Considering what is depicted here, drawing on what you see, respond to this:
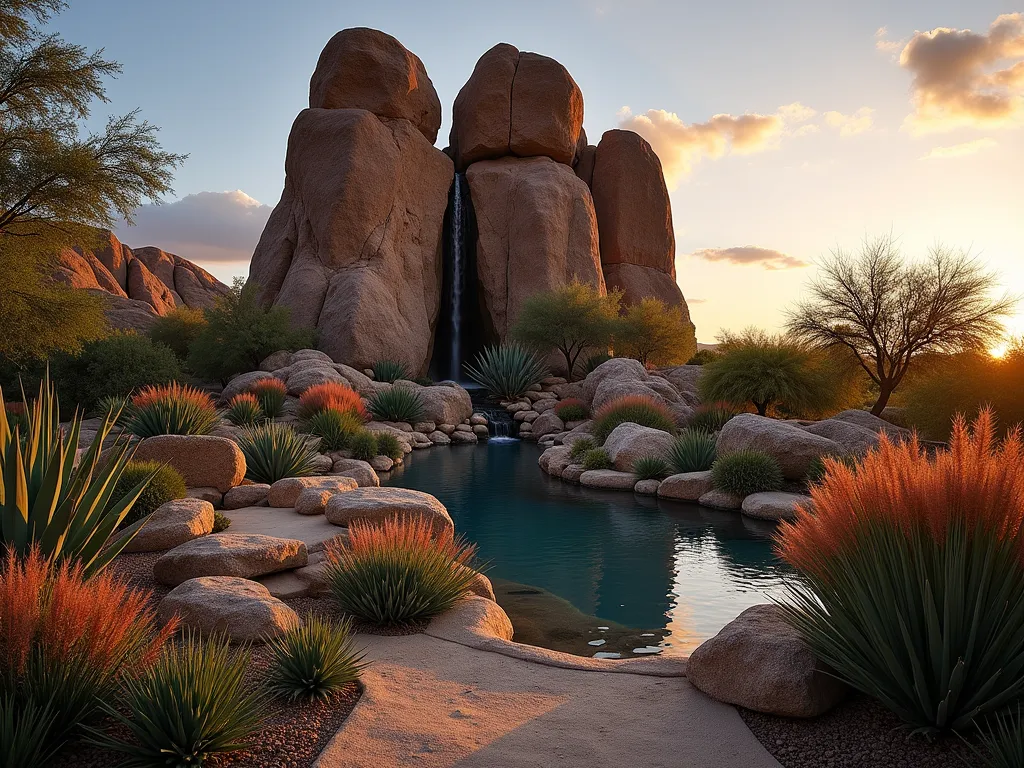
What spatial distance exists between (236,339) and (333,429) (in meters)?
11.7

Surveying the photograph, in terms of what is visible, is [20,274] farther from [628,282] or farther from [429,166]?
[628,282]

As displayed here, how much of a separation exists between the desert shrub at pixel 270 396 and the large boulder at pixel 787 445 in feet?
39.9

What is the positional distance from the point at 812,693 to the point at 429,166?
36868 mm

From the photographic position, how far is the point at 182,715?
11.0ft

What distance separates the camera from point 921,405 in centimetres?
1675

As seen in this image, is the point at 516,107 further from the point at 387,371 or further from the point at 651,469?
the point at 651,469

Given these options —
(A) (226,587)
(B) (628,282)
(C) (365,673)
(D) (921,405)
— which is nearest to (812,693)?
(C) (365,673)

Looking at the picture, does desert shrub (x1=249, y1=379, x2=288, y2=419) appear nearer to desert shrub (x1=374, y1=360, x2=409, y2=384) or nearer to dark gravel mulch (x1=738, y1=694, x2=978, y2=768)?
desert shrub (x1=374, y1=360, x2=409, y2=384)

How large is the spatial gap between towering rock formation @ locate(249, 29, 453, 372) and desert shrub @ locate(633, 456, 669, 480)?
711 inches

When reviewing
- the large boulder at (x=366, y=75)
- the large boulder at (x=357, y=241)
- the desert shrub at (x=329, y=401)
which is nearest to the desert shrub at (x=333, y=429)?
the desert shrub at (x=329, y=401)

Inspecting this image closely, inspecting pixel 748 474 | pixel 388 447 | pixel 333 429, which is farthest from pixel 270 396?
pixel 748 474

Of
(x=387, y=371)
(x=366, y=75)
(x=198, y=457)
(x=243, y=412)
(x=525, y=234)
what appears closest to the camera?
(x=198, y=457)

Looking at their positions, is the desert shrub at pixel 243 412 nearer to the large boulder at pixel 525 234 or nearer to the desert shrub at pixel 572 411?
the desert shrub at pixel 572 411

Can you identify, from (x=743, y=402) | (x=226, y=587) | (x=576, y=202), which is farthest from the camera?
(x=576, y=202)
